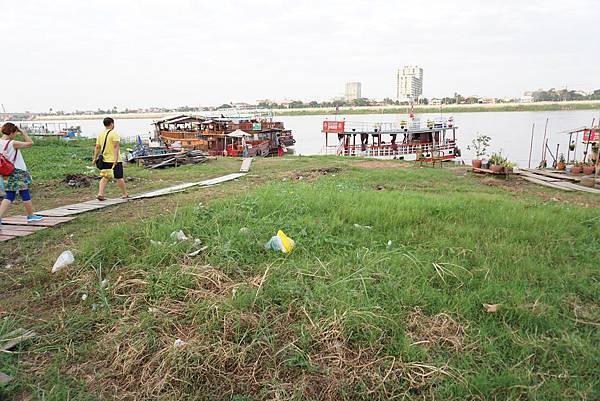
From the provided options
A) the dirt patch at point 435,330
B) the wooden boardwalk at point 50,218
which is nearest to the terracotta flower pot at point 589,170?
the dirt patch at point 435,330

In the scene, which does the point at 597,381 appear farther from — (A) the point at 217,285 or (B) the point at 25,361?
(B) the point at 25,361

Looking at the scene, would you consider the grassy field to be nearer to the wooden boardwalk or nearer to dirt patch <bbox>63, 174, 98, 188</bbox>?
the wooden boardwalk

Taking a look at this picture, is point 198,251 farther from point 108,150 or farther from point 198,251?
point 108,150

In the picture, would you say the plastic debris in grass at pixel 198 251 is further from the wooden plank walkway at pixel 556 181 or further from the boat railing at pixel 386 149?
the boat railing at pixel 386 149

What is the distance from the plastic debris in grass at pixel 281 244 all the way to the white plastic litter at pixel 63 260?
1.95 metres

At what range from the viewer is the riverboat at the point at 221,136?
80.6 feet

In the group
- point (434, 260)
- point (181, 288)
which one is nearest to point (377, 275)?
point (434, 260)

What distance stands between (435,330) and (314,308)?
869 millimetres

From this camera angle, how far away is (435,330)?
8.74 feet

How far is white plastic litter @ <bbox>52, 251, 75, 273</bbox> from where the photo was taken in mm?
3675

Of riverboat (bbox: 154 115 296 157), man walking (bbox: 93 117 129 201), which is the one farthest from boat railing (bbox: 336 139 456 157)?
man walking (bbox: 93 117 129 201)

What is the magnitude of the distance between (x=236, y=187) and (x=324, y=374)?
20.1ft

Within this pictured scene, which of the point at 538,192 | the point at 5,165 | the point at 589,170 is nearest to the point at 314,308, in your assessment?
the point at 5,165

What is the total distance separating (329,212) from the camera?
16.2ft
